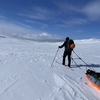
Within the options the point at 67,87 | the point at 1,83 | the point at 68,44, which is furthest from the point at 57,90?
Result: the point at 68,44

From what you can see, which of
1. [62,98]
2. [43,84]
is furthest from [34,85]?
[62,98]

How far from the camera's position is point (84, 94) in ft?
15.7

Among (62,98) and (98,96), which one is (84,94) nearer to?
(98,96)

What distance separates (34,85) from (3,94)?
1.32 m

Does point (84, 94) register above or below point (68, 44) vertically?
below

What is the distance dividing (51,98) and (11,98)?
1.29m

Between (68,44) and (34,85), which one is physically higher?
(68,44)

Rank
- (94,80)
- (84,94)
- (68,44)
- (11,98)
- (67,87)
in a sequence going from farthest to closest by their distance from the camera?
(68,44), (94,80), (67,87), (84,94), (11,98)

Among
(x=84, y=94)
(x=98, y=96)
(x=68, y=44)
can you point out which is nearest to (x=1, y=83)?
(x=84, y=94)

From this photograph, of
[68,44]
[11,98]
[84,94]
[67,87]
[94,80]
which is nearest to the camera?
[11,98]

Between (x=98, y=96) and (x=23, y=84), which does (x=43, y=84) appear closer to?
(x=23, y=84)

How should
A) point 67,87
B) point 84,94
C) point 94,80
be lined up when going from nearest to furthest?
point 84,94 → point 67,87 → point 94,80

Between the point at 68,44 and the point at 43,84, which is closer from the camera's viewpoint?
the point at 43,84

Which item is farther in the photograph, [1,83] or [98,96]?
[1,83]
